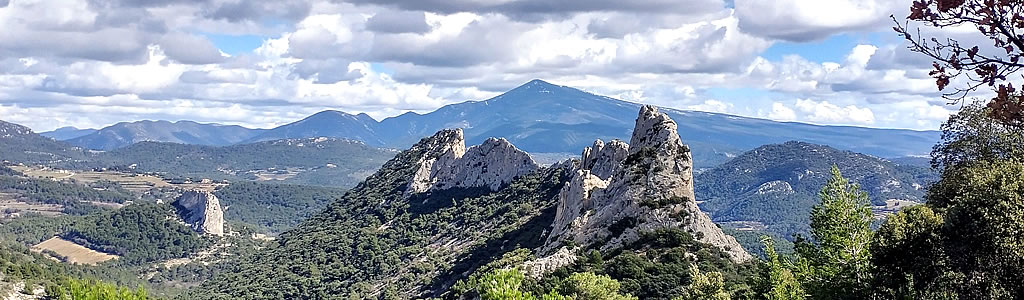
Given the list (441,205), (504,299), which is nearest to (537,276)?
(504,299)

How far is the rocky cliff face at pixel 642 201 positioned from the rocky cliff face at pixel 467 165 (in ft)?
155

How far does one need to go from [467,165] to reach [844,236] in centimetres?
11201

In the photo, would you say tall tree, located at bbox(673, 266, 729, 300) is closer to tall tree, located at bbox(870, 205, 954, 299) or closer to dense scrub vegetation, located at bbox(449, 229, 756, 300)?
dense scrub vegetation, located at bbox(449, 229, 756, 300)

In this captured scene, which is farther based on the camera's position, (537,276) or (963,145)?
(537,276)

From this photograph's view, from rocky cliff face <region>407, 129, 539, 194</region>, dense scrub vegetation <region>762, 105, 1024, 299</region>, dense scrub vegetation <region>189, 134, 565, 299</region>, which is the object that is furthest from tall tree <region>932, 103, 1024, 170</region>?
rocky cliff face <region>407, 129, 539, 194</region>

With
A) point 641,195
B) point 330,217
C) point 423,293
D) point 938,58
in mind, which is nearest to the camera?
point 938,58

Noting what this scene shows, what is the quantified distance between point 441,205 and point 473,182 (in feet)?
23.3

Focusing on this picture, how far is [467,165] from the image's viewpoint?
13825cm

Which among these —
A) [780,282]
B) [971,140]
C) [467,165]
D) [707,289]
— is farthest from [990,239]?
[467,165]

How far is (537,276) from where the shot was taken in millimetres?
56000

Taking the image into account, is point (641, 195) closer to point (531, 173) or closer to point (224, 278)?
point (531, 173)

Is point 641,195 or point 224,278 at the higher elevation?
point 641,195

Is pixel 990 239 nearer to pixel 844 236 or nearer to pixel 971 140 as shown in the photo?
pixel 844 236

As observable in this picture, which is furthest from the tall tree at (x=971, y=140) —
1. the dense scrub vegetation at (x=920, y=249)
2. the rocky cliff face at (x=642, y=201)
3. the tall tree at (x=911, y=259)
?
the rocky cliff face at (x=642, y=201)
